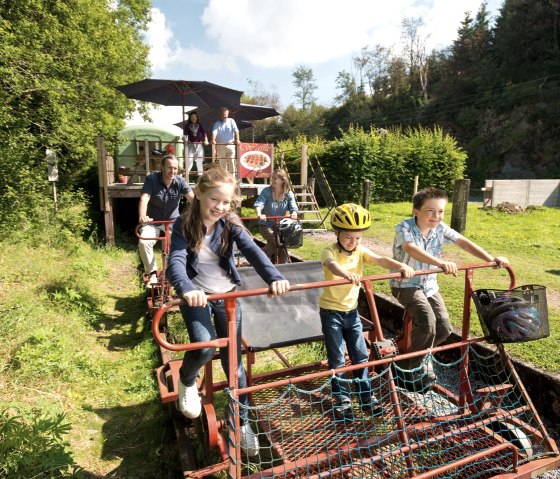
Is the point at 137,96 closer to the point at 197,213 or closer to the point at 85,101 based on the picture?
the point at 85,101

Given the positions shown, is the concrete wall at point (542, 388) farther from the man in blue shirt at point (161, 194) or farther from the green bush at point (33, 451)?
the man in blue shirt at point (161, 194)

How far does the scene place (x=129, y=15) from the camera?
23.2 m

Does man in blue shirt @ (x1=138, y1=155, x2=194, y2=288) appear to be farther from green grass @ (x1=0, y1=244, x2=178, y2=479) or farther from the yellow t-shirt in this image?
the yellow t-shirt

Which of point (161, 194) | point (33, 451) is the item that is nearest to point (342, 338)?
point (33, 451)

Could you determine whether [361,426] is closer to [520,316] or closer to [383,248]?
[520,316]

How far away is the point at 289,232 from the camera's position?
5.83 metres

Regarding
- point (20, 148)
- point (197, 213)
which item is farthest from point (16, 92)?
point (197, 213)

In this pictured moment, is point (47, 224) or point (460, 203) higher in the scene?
point (460, 203)

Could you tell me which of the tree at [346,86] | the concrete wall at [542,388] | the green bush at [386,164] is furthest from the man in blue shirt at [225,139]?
the tree at [346,86]

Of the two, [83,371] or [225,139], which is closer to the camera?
[83,371]

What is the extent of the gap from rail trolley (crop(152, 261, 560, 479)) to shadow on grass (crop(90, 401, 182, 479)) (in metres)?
0.18

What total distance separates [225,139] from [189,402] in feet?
29.0

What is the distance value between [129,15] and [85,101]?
15.0 metres

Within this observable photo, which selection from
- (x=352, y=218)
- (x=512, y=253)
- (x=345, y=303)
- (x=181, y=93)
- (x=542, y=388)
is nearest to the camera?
(x=352, y=218)
